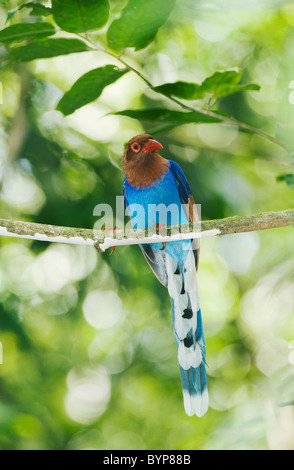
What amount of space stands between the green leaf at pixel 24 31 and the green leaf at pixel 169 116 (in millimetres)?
428

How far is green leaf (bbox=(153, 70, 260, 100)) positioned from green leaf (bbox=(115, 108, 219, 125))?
0.07 metres

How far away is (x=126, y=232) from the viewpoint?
2.25m

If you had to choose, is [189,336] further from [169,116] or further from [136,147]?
[169,116]

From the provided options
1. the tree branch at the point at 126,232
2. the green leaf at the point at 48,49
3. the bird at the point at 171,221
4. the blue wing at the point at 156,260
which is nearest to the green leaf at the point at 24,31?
the green leaf at the point at 48,49

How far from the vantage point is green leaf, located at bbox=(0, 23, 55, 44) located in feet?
5.54

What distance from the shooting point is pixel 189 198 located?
A: 134 inches

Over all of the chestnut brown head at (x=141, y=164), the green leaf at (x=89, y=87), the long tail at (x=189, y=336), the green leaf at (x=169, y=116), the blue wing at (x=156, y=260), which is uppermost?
the chestnut brown head at (x=141, y=164)

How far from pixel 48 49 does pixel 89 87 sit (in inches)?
8.4

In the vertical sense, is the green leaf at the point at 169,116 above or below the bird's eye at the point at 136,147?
below

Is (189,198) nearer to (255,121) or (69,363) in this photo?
(255,121)

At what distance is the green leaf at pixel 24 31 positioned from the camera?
1.69 meters

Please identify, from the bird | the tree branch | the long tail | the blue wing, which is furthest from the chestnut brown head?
the tree branch

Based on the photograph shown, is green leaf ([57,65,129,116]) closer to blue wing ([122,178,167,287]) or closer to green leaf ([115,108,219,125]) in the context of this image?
green leaf ([115,108,219,125])

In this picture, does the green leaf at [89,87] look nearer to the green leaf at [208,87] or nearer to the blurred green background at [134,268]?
the green leaf at [208,87]
